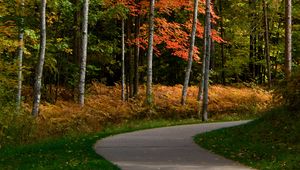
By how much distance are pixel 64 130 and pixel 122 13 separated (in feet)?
24.1

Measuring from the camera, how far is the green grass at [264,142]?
10508 millimetres

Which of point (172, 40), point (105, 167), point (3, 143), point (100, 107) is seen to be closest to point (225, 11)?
point (172, 40)

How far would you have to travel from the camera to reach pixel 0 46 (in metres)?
18.6

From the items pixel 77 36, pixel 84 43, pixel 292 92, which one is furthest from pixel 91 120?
pixel 77 36

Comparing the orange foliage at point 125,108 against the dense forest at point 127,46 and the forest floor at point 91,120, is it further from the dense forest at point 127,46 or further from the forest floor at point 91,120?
the dense forest at point 127,46

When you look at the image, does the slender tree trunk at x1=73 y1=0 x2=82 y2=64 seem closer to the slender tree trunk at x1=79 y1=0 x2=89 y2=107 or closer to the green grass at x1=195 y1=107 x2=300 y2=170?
the slender tree trunk at x1=79 y1=0 x2=89 y2=107

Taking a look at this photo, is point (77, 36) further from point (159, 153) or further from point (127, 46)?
point (159, 153)

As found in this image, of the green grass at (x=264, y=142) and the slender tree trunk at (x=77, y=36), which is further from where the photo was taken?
the slender tree trunk at (x=77, y=36)

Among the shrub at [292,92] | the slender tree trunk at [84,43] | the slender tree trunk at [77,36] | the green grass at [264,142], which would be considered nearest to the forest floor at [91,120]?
the slender tree trunk at [84,43]

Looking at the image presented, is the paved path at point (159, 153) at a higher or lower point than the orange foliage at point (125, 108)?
lower

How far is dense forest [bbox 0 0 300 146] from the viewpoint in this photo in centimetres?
1941

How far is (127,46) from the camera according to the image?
3228 cm

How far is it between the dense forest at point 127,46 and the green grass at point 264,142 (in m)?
1.20

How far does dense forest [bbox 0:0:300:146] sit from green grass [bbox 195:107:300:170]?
1203 mm
